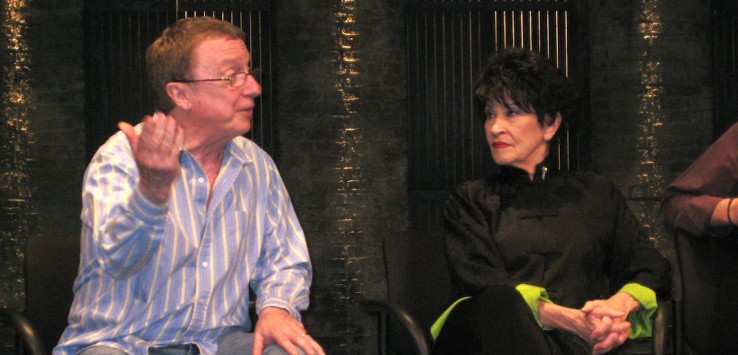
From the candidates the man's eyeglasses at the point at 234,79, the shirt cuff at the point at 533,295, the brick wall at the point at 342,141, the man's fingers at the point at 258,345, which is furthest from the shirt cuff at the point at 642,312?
the brick wall at the point at 342,141

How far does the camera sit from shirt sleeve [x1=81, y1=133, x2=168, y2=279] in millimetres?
2150

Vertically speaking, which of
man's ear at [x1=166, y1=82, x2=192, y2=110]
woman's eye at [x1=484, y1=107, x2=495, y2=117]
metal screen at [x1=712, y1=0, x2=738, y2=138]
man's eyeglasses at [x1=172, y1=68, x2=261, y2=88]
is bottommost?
woman's eye at [x1=484, y1=107, x2=495, y2=117]

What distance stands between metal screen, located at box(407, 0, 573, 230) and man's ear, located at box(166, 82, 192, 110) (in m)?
A: 3.57

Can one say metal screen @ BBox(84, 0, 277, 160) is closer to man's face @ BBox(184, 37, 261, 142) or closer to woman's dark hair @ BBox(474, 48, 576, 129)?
woman's dark hair @ BBox(474, 48, 576, 129)

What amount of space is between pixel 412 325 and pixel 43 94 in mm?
3595

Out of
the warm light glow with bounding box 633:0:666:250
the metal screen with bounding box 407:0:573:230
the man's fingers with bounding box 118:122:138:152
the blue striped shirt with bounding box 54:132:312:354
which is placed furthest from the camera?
the metal screen with bounding box 407:0:573:230

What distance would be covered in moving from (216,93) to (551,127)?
115 centimetres

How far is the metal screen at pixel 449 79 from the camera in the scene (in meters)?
6.12

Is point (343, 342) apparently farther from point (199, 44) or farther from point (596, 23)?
point (199, 44)

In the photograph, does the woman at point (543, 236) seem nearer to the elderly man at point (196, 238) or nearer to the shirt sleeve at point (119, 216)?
the elderly man at point (196, 238)

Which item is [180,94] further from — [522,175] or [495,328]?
[522,175]

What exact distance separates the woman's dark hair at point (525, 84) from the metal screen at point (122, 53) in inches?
120

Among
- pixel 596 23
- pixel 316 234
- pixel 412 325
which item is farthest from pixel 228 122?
pixel 596 23

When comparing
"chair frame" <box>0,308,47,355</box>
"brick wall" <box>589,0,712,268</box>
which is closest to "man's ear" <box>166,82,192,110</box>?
"chair frame" <box>0,308,47,355</box>
